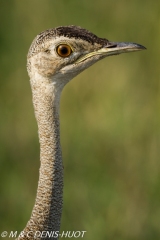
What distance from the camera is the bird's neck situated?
9.38 ft

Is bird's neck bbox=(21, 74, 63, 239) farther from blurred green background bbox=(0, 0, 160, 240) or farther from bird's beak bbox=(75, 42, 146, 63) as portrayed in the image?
blurred green background bbox=(0, 0, 160, 240)

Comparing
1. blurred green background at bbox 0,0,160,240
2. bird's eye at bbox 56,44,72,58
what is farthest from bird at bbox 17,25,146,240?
blurred green background at bbox 0,0,160,240

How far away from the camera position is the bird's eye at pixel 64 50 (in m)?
2.96

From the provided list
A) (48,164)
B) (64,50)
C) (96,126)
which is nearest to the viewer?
(48,164)

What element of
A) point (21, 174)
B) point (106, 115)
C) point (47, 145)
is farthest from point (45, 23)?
point (47, 145)

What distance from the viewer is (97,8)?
5773mm

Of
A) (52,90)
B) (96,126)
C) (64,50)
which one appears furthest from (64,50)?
(96,126)

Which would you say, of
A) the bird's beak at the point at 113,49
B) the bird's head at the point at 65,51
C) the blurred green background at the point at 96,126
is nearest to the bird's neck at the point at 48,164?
the bird's head at the point at 65,51

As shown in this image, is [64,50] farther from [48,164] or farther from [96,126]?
[96,126]

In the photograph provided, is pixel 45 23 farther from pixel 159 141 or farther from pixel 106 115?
pixel 159 141

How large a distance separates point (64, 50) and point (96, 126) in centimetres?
264

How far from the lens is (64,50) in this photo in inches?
117

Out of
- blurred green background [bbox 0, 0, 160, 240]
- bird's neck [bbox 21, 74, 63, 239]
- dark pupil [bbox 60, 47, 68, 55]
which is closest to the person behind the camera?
bird's neck [bbox 21, 74, 63, 239]

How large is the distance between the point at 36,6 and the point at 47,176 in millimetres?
3332
